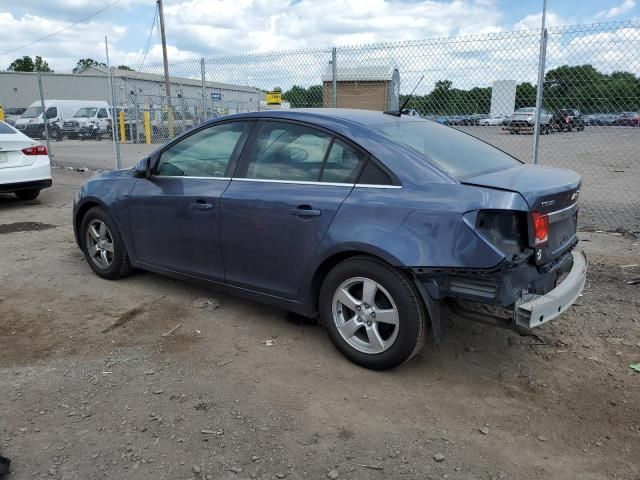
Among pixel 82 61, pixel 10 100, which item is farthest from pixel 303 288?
pixel 82 61

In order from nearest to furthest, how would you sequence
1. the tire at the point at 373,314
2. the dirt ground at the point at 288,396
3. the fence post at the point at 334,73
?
1. the dirt ground at the point at 288,396
2. the tire at the point at 373,314
3. the fence post at the point at 334,73

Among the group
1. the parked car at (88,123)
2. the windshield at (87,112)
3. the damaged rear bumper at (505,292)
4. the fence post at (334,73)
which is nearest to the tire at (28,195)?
the fence post at (334,73)

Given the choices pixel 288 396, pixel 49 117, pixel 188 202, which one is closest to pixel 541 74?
pixel 188 202

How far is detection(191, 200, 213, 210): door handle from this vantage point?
3999 mm

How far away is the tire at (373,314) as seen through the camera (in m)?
3.14

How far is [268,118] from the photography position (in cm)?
392

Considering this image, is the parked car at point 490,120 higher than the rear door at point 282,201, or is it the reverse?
the parked car at point 490,120

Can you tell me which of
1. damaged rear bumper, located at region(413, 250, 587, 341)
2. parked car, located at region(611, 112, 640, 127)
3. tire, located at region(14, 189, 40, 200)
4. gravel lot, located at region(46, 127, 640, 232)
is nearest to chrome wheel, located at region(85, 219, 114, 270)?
damaged rear bumper, located at region(413, 250, 587, 341)

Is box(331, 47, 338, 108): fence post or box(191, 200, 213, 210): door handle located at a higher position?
box(331, 47, 338, 108): fence post

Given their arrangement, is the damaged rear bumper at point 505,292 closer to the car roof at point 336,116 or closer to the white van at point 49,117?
the car roof at point 336,116

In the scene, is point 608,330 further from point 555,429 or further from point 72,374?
point 72,374

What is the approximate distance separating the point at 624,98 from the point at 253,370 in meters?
5.94

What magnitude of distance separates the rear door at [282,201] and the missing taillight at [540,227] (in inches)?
42.5

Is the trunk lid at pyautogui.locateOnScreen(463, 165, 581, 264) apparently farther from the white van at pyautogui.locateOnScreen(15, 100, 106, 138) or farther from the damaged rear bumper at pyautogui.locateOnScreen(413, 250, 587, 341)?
the white van at pyautogui.locateOnScreen(15, 100, 106, 138)
